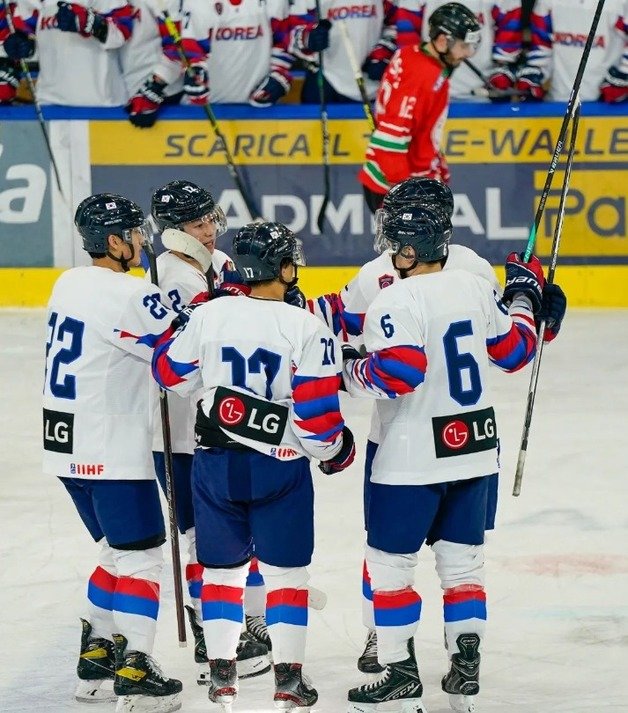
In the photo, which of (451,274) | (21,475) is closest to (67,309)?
(451,274)

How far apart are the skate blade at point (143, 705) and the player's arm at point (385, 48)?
196 inches

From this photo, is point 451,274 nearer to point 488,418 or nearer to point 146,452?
point 488,418

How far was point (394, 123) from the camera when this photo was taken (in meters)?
6.63

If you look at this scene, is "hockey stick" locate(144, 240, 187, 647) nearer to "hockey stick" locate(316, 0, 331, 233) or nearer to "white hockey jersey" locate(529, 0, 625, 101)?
"hockey stick" locate(316, 0, 331, 233)

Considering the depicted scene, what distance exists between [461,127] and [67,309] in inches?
184

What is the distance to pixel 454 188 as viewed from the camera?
7.98m

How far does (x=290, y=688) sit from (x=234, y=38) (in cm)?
525

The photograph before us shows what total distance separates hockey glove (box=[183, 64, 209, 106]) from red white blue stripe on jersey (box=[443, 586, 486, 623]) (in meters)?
4.83

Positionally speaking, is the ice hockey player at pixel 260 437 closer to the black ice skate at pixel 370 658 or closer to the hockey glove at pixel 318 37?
the black ice skate at pixel 370 658

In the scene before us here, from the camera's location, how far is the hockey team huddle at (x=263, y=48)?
26.0 feet

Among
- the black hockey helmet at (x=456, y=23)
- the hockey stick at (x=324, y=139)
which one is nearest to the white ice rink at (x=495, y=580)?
the black hockey helmet at (x=456, y=23)

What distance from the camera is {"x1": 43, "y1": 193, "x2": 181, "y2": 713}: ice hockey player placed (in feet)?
11.7

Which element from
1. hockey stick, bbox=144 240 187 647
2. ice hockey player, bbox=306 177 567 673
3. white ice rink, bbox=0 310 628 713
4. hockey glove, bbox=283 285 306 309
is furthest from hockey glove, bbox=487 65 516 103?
hockey glove, bbox=283 285 306 309

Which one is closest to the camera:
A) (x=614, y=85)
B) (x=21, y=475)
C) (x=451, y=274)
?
(x=451, y=274)
